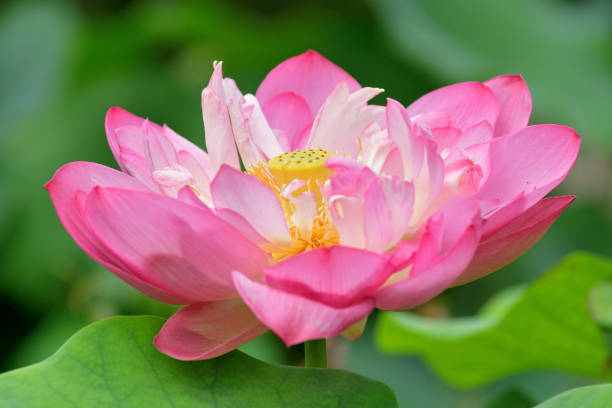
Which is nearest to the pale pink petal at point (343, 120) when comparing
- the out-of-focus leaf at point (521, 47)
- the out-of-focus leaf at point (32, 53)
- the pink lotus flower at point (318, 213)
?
the pink lotus flower at point (318, 213)

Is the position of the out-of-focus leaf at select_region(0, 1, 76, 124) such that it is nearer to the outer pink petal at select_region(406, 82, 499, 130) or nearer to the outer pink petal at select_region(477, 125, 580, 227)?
the outer pink petal at select_region(406, 82, 499, 130)

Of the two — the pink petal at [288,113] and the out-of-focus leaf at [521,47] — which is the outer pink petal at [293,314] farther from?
the out-of-focus leaf at [521,47]

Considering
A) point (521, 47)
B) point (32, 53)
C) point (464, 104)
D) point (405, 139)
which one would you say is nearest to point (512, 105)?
point (464, 104)

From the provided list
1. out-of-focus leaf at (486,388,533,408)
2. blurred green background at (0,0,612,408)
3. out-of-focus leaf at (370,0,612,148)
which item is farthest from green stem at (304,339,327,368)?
out-of-focus leaf at (370,0,612,148)

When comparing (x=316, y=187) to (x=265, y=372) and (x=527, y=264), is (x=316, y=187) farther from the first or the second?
(x=527, y=264)

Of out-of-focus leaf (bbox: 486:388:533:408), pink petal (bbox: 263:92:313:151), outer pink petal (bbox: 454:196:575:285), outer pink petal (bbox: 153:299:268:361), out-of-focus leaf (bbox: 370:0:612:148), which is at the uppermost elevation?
pink petal (bbox: 263:92:313:151)

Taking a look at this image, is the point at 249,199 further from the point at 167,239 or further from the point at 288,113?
the point at 288,113

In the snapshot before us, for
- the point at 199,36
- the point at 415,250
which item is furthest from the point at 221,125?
the point at 199,36
